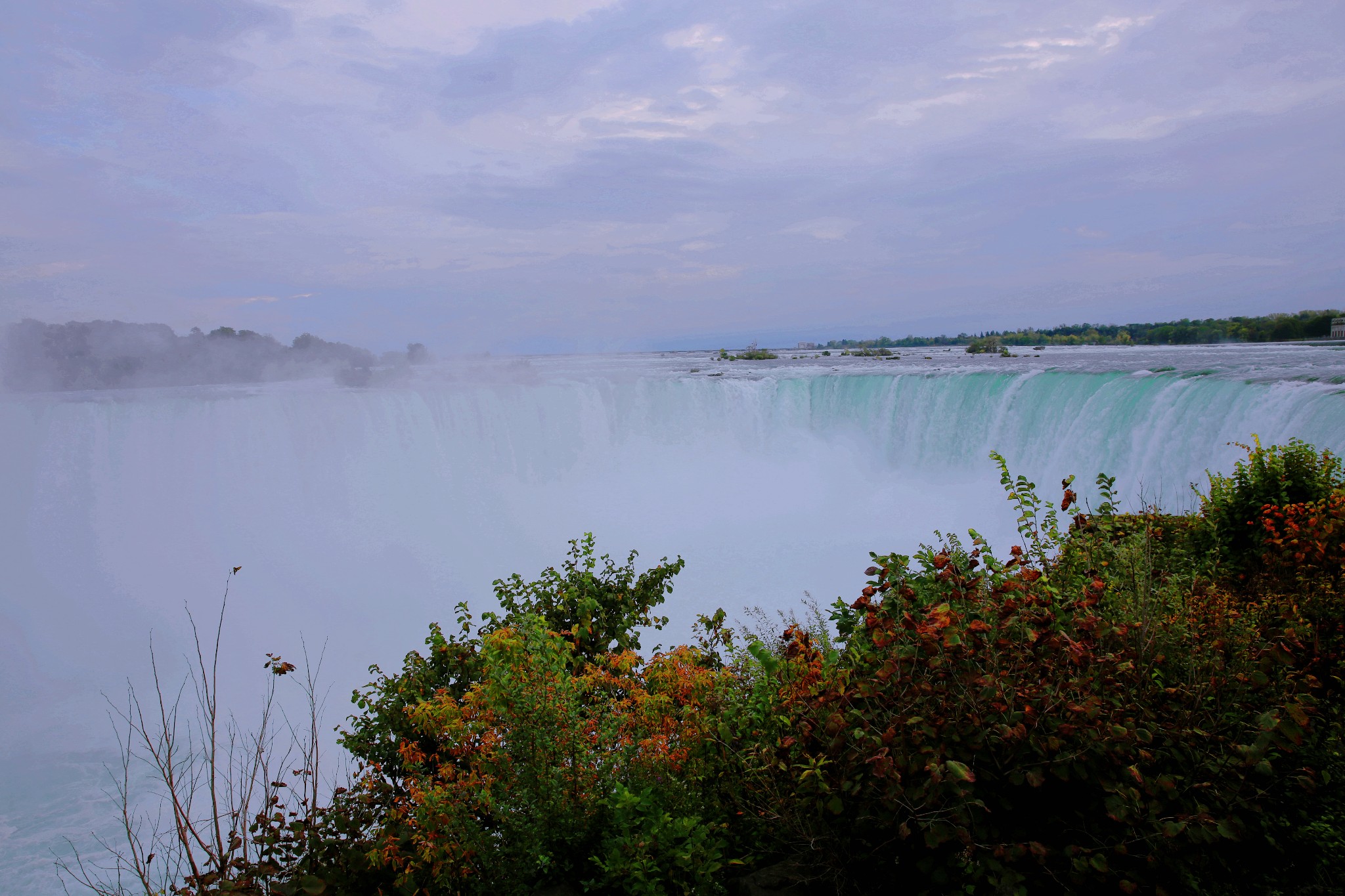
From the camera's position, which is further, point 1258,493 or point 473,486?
point 473,486

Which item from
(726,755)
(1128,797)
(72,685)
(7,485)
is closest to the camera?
(1128,797)

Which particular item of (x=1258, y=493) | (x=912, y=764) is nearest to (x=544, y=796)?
(x=912, y=764)

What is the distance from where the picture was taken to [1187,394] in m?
13.7

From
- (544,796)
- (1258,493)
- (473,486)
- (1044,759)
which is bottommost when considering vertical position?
(473,486)

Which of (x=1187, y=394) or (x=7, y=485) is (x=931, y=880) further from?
(x=7, y=485)

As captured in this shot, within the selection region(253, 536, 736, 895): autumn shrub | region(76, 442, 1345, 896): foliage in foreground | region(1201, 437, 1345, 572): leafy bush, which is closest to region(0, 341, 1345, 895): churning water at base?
region(1201, 437, 1345, 572): leafy bush

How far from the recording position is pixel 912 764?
215cm

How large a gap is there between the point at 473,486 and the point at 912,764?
16.9 meters

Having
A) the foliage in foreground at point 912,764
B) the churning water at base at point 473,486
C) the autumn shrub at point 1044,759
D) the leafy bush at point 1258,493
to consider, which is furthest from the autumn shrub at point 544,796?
the churning water at base at point 473,486

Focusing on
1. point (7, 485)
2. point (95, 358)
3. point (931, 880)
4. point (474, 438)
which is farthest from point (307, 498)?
point (931, 880)

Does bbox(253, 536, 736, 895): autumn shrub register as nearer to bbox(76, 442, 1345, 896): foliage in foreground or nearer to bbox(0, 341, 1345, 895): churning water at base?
bbox(76, 442, 1345, 896): foliage in foreground

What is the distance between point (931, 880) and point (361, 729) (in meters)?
3.25

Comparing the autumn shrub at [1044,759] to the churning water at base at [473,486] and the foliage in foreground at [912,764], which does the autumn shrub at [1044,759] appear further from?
the churning water at base at [473,486]

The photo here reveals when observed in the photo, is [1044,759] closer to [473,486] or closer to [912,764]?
[912,764]
